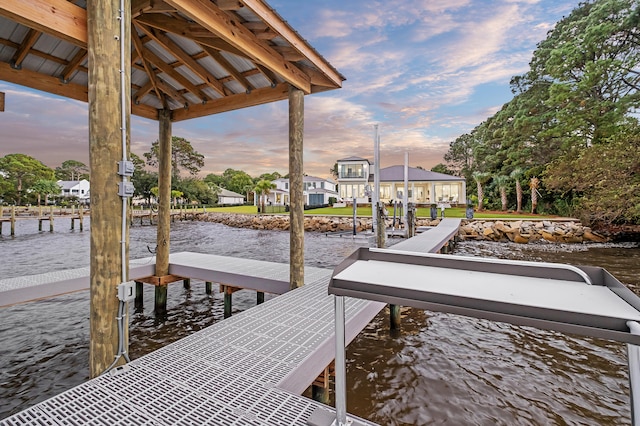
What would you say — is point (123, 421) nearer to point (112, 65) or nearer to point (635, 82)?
point (112, 65)

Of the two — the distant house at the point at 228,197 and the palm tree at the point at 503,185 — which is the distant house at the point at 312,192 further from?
the palm tree at the point at 503,185

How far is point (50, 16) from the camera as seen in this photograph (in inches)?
93.6

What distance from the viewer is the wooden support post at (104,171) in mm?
2416

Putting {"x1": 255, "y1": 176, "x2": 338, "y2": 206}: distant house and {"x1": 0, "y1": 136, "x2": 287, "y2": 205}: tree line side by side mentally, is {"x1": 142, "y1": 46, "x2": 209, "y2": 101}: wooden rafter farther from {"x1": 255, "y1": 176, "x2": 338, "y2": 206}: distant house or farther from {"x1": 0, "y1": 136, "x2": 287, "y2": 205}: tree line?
{"x1": 255, "y1": 176, "x2": 338, "y2": 206}: distant house

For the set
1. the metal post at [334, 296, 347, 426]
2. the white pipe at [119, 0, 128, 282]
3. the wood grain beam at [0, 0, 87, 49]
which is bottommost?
the metal post at [334, 296, 347, 426]

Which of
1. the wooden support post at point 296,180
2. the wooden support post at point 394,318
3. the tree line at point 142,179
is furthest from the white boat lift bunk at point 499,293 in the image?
the tree line at point 142,179

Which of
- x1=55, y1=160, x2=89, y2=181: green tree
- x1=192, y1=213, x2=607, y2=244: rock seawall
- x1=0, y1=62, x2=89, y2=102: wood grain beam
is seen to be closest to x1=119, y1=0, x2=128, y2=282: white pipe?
x1=0, y1=62, x2=89, y2=102: wood grain beam

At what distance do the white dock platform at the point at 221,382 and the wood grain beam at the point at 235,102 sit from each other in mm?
3497

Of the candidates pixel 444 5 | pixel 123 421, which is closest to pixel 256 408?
pixel 123 421

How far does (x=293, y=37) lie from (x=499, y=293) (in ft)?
13.6

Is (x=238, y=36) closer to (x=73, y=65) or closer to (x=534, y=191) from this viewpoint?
(x=73, y=65)

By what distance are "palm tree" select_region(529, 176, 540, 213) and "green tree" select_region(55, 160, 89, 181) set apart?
84607 mm

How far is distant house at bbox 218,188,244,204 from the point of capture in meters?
54.7

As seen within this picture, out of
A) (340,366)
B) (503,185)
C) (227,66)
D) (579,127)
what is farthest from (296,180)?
(503,185)
